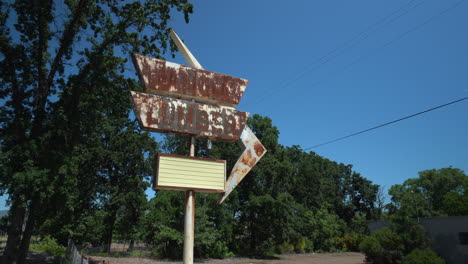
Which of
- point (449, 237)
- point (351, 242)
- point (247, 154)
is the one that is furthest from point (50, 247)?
point (351, 242)

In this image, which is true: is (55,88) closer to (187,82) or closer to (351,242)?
(187,82)

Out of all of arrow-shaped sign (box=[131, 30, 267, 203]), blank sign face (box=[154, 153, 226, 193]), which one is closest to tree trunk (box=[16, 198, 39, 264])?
blank sign face (box=[154, 153, 226, 193])

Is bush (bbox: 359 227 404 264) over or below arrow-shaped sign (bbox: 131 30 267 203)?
below

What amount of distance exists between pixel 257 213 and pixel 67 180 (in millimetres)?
21817

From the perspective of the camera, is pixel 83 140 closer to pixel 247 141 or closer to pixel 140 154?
pixel 247 141

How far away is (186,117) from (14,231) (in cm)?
1097

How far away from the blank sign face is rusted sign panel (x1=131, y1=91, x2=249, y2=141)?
2.26ft

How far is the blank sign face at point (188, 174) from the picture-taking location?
293 inches

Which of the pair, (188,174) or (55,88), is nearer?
(188,174)

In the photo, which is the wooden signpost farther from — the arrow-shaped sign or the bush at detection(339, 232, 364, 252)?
the bush at detection(339, 232, 364, 252)

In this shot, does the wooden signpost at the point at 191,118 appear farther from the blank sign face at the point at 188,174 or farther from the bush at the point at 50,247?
the bush at the point at 50,247

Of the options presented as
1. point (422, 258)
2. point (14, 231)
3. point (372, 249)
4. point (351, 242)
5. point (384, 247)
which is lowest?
point (422, 258)

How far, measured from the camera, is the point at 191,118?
793 cm

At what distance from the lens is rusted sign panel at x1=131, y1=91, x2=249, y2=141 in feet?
24.5
